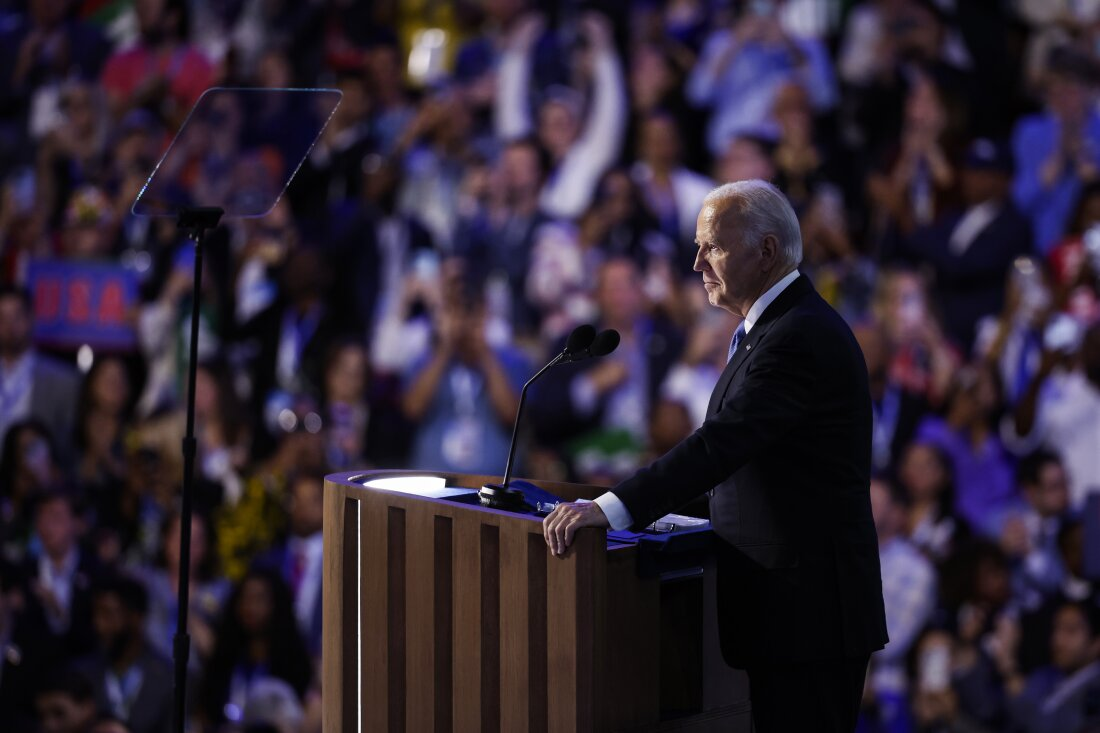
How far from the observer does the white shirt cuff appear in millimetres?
1963

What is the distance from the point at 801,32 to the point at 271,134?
2.30m

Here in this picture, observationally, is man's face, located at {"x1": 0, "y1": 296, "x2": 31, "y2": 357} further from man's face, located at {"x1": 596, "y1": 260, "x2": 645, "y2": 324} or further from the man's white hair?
the man's white hair

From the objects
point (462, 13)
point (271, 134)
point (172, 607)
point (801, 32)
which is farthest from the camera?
point (172, 607)

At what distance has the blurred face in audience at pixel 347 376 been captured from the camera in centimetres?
539

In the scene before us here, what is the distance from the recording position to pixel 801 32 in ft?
15.0

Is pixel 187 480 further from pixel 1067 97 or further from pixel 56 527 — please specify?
pixel 56 527

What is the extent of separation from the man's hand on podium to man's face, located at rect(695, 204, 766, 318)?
16.6 inches

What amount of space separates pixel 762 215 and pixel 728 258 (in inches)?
3.5

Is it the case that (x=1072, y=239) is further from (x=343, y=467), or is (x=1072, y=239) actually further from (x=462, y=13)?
(x=343, y=467)

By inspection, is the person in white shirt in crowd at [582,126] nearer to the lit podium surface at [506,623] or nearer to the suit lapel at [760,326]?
the lit podium surface at [506,623]

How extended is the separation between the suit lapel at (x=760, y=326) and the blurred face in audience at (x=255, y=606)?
3747mm

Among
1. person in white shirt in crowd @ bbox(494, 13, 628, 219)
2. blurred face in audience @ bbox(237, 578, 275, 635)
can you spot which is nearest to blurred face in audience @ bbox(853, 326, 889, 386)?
person in white shirt in crowd @ bbox(494, 13, 628, 219)

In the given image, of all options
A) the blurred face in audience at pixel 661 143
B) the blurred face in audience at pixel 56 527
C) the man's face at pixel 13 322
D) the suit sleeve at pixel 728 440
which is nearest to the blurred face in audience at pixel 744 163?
the blurred face in audience at pixel 661 143

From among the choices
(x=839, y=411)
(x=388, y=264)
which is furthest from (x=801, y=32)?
(x=839, y=411)
